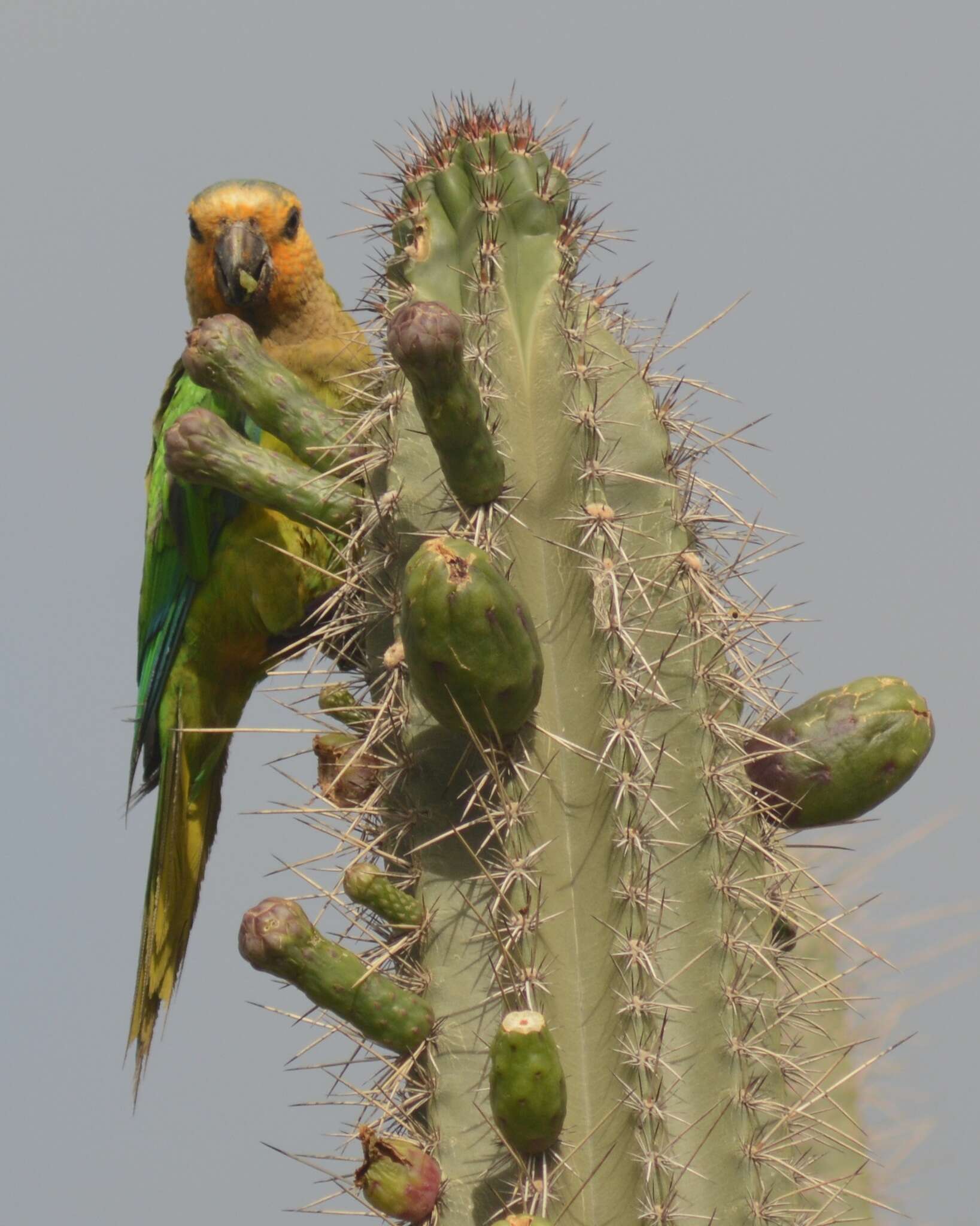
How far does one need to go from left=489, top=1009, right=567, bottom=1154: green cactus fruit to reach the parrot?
7.88 feet

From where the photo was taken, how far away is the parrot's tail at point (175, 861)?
4.61 m

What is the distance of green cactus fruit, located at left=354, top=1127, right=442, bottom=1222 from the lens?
2.10 metres

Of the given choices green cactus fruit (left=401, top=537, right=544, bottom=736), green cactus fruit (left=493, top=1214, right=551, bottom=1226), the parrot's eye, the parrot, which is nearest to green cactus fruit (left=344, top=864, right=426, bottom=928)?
green cactus fruit (left=401, top=537, right=544, bottom=736)

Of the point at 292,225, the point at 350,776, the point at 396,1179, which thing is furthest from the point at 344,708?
the point at 292,225

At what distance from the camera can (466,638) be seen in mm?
2111

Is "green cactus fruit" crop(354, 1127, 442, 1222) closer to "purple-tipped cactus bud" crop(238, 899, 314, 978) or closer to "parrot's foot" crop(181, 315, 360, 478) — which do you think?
"purple-tipped cactus bud" crop(238, 899, 314, 978)

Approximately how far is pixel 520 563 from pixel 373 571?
306 millimetres

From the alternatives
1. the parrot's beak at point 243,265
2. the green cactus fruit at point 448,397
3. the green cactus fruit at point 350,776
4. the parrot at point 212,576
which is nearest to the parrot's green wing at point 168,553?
the parrot at point 212,576

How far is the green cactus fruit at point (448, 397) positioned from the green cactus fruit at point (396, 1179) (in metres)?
1.01

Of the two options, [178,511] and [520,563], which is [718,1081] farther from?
[178,511]

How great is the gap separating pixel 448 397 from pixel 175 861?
293cm

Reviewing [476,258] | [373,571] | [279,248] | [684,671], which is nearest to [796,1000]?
[684,671]

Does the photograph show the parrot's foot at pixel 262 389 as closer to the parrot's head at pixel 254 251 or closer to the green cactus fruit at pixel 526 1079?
the green cactus fruit at pixel 526 1079

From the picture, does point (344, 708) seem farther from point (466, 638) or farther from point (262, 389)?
point (262, 389)
